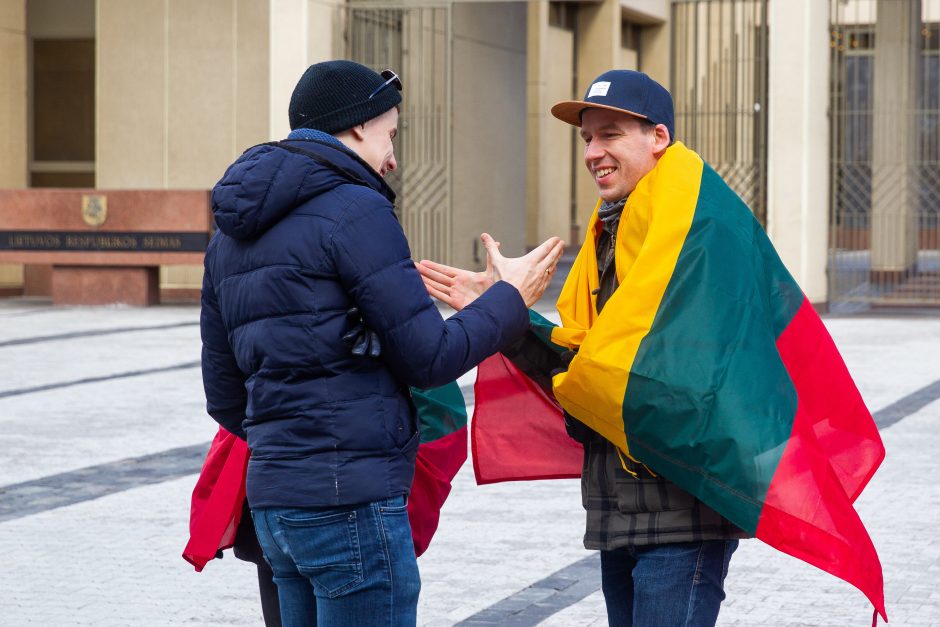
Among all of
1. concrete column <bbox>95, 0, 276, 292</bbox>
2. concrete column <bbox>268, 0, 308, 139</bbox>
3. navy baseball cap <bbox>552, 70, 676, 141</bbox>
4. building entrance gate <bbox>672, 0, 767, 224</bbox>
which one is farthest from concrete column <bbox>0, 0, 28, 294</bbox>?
navy baseball cap <bbox>552, 70, 676, 141</bbox>

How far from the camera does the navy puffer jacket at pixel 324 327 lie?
9.32 feet

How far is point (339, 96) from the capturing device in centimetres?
298

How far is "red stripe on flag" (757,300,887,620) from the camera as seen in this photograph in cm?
311

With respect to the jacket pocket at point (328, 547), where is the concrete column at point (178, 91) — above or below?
above

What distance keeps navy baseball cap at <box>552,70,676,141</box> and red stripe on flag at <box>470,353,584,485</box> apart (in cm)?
70

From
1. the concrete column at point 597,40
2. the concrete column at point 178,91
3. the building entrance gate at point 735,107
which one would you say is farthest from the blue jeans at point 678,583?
the concrete column at point 597,40

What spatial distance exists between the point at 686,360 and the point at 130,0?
19.7m

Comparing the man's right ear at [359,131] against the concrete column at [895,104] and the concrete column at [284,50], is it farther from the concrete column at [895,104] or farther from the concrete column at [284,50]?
the concrete column at [895,104]

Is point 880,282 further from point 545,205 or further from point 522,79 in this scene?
point 545,205

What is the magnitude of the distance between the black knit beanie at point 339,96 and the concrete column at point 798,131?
15.2 meters

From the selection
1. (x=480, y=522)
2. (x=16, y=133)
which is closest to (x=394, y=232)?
(x=480, y=522)

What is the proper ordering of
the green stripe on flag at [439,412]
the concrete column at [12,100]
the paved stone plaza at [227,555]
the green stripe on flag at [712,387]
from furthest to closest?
the concrete column at [12,100]
the paved stone plaza at [227,555]
the green stripe on flag at [439,412]
the green stripe on flag at [712,387]

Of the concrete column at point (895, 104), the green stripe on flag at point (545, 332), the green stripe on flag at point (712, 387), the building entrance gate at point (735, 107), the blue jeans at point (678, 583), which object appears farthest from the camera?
the concrete column at point (895, 104)

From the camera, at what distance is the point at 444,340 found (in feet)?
9.48
